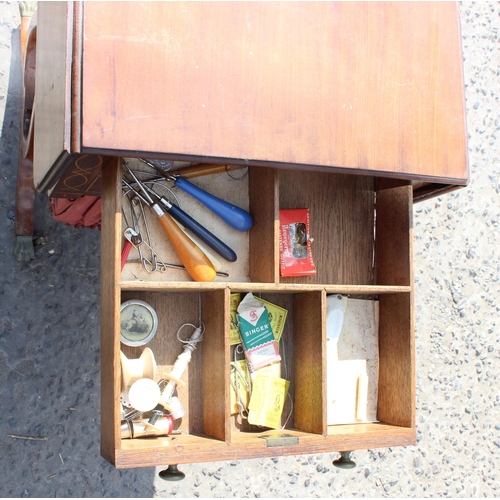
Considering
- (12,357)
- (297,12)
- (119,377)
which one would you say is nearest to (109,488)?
(12,357)

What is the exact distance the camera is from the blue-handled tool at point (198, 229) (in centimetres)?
121

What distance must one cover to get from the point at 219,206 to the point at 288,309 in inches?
9.6

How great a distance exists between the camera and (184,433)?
4.11 feet

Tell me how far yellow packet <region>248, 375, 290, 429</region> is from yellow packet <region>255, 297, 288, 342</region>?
0.08m

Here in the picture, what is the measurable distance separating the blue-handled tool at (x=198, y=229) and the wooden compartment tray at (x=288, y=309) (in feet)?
0.12

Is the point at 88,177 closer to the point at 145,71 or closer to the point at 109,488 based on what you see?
the point at 145,71

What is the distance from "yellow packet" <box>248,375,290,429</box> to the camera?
49.8 inches

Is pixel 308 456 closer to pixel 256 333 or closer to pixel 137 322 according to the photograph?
pixel 256 333

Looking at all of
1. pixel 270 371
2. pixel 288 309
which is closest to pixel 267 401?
pixel 270 371

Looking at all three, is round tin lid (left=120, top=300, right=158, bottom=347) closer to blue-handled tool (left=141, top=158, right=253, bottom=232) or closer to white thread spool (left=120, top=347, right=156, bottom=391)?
white thread spool (left=120, top=347, right=156, bottom=391)

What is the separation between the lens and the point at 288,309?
4.43ft

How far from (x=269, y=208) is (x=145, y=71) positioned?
325 mm

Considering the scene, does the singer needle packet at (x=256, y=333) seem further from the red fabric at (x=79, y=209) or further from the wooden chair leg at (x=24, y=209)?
the wooden chair leg at (x=24, y=209)

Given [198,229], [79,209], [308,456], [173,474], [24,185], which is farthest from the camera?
[308,456]
